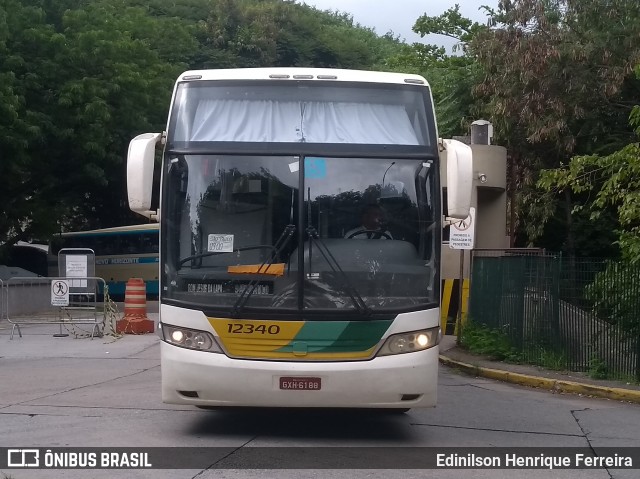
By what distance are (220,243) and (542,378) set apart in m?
→ 6.72

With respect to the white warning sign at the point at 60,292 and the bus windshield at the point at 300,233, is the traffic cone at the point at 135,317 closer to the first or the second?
the white warning sign at the point at 60,292

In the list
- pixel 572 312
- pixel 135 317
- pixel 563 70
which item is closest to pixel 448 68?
pixel 563 70

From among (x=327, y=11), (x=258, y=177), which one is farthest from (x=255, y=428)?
(x=327, y=11)

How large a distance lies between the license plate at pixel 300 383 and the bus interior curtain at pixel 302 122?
2262 millimetres

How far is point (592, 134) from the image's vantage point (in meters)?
23.8

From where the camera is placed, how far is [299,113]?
9.02m

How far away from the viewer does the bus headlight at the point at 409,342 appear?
8.54 metres

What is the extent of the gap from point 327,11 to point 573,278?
7116 centimetres

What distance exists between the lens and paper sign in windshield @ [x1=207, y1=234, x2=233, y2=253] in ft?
28.2

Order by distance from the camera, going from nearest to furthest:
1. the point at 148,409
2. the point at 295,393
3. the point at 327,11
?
the point at 295,393
the point at 148,409
the point at 327,11

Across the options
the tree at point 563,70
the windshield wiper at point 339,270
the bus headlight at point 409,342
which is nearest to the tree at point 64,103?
the tree at point 563,70

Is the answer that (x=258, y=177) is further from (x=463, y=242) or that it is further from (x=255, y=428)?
(x=463, y=242)

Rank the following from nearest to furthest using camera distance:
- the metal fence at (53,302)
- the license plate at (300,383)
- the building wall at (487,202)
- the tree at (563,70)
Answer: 1. the license plate at (300,383)
2. the metal fence at (53,302)
3. the building wall at (487,202)
4. the tree at (563,70)

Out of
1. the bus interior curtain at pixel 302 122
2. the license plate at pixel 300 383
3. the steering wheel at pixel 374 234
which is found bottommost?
the license plate at pixel 300 383
